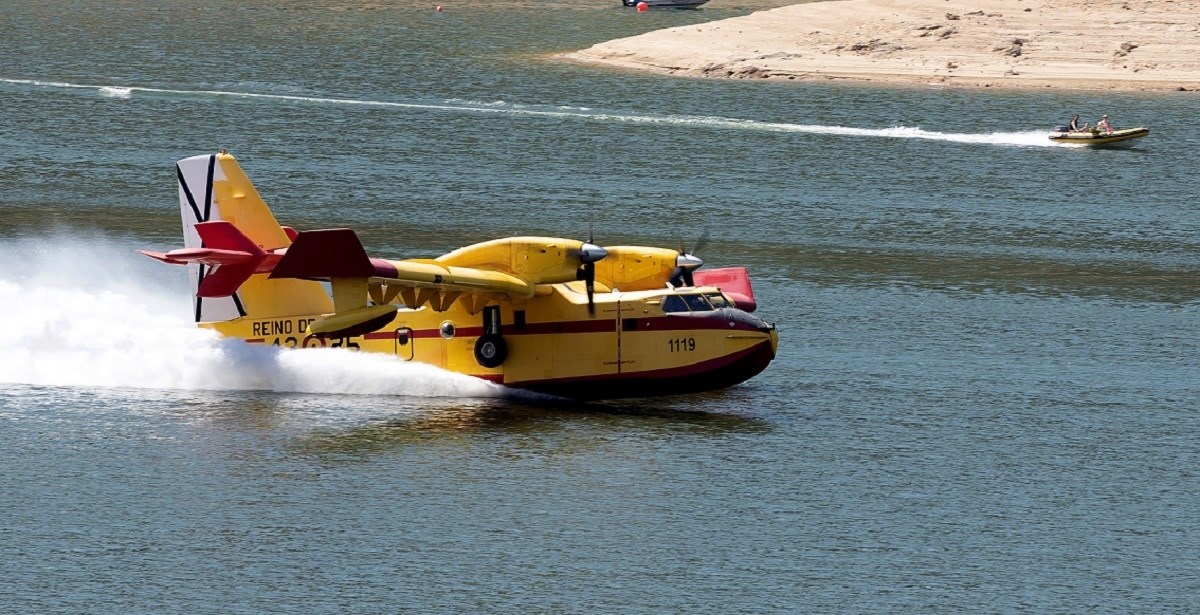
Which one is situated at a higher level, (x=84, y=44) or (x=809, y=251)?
(x=84, y=44)

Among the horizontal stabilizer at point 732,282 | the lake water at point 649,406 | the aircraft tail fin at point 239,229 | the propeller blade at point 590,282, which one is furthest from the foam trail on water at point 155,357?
the horizontal stabilizer at point 732,282

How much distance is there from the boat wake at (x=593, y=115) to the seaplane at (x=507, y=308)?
4856 cm

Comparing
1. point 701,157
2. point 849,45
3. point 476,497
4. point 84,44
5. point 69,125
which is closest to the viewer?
point 476,497

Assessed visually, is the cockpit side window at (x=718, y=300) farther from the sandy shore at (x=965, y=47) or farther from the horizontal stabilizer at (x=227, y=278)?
the sandy shore at (x=965, y=47)

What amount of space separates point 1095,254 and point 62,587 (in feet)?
156

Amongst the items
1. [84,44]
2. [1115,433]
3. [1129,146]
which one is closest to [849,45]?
[1129,146]

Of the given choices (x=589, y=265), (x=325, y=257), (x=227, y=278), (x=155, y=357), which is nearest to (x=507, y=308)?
(x=589, y=265)

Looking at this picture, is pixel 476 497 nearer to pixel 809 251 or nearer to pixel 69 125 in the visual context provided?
pixel 809 251

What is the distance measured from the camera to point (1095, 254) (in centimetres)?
6869

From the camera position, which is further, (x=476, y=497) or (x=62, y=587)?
(x=476, y=497)

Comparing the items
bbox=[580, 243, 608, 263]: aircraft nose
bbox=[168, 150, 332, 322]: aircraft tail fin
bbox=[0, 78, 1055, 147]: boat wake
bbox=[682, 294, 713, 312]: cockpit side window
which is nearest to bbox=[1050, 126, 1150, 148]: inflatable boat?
bbox=[0, 78, 1055, 147]: boat wake

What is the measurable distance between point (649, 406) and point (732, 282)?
18.7ft

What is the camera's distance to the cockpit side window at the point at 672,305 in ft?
151

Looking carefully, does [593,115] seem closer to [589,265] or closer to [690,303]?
[690,303]
